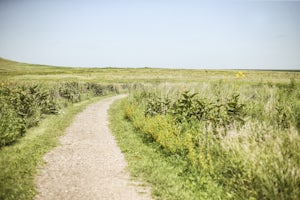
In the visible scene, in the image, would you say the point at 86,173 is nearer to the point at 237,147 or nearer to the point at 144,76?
the point at 237,147

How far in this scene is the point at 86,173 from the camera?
647 centimetres

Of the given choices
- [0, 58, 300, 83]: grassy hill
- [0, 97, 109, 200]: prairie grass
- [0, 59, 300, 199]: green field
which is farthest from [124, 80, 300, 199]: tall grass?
[0, 58, 300, 83]: grassy hill

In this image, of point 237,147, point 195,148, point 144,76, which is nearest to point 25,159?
point 195,148

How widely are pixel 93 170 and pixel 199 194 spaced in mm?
2892

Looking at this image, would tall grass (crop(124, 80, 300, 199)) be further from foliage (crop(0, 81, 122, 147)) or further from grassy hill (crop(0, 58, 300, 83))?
grassy hill (crop(0, 58, 300, 83))

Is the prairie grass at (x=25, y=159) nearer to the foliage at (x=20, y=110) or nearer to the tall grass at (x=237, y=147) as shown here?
the foliage at (x=20, y=110)

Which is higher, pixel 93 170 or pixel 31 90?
pixel 31 90

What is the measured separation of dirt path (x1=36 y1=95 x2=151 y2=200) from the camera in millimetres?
5379

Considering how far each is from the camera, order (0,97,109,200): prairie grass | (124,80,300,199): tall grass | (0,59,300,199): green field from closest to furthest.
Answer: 1. (124,80,300,199): tall grass
2. (0,59,300,199): green field
3. (0,97,109,200): prairie grass

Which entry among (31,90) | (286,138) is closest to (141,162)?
(286,138)

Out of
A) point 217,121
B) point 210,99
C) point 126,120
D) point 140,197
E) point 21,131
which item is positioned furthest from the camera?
point 126,120

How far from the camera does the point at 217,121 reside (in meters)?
8.03

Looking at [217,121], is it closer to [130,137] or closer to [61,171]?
[130,137]

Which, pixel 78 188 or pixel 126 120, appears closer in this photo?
pixel 78 188
